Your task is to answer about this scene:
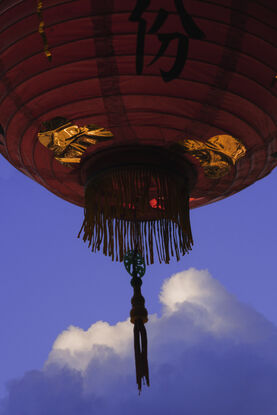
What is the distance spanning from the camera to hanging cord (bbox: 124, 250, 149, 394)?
1945mm

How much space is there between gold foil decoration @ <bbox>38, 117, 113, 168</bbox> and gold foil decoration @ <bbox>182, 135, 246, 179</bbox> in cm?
28

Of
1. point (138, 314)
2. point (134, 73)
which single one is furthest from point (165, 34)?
point (138, 314)

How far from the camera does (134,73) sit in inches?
57.5

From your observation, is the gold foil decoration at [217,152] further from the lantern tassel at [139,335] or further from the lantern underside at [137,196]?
the lantern tassel at [139,335]

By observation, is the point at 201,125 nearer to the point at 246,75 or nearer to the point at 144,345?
the point at 246,75

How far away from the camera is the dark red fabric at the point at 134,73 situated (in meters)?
1.39

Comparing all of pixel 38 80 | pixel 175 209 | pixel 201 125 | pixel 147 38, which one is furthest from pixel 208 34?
pixel 175 209

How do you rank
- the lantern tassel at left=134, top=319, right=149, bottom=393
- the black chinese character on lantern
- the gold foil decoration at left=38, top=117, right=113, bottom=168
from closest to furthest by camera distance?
1. the black chinese character on lantern
2. the gold foil decoration at left=38, top=117, right=113, bottom=168
3. the lantern tassel at left=134, top=319, right=149, bottom=393

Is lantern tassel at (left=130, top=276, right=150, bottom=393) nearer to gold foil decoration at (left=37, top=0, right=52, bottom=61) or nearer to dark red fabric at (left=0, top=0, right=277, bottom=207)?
dark red fabric at (left=0, top=0, right=277, bottom=207)

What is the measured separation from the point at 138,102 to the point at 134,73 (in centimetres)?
10

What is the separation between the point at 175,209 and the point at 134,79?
1.76 feet

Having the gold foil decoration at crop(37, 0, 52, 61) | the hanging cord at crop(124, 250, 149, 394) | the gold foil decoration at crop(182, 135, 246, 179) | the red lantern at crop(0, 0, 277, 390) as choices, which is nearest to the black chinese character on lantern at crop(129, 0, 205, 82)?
the red lantern at crop(0, 0, 277, 390)

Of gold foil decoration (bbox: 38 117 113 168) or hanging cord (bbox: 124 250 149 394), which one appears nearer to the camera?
gold foil decoration (bbox: 38 117 113 168)

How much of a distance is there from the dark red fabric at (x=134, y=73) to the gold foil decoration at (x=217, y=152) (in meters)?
0.05
